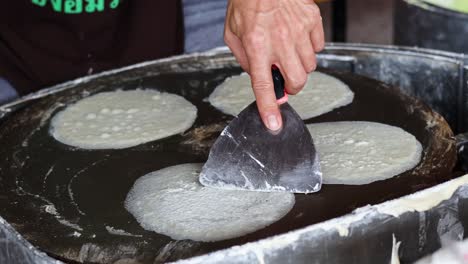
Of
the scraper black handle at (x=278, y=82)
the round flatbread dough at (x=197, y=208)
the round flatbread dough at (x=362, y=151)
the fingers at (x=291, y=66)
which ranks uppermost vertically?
the fingers at (x=291, y=66)

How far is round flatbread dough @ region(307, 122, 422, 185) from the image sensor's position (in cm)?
165

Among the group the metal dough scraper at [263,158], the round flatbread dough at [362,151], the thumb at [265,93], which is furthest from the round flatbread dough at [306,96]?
the thumb at [265,93]

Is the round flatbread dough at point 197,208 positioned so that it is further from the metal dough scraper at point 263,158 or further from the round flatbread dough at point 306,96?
the round flatbread dough at point 306,96

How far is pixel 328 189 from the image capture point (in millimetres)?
1616

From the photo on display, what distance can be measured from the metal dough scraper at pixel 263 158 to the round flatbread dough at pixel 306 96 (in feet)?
1.25

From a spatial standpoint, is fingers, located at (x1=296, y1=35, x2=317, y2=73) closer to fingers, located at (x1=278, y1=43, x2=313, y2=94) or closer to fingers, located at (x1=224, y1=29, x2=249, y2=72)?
fingers, located at (x1=278, y1=43, x2=313, y2=94)

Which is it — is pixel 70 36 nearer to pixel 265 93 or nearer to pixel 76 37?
pixel 76 37

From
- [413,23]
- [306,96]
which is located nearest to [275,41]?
[306,96]

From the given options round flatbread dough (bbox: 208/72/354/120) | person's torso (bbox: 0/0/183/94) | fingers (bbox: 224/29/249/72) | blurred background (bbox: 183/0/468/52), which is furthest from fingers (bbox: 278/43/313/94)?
blurred background (bbox: 183/0/468/52)

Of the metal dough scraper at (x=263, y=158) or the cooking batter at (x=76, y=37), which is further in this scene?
the cooking batter at (x=76, y=37)

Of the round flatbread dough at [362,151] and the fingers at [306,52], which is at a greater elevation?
the fingers at [306,52]

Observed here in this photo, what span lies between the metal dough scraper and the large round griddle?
5cm

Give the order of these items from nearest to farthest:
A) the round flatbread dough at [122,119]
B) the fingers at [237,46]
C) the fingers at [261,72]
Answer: the fingers at [261,72], the fingers at [237,46], the round flatbread dough at [122,119]

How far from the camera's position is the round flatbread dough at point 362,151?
1.65m
